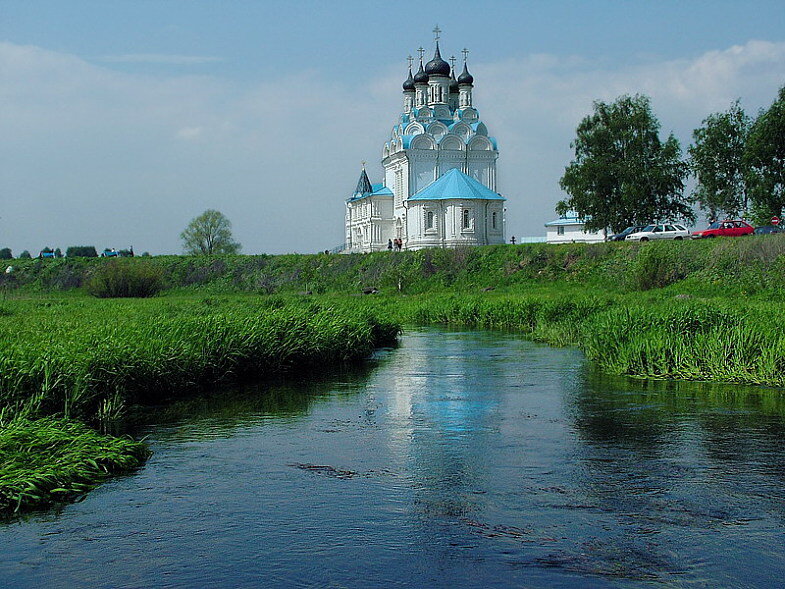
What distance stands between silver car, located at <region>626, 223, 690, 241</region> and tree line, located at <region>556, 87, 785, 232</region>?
170 inches

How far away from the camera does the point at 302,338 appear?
18484 millimetres

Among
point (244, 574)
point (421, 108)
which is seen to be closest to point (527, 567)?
point (244, 574)

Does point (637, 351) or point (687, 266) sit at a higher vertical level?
point (687, 266)

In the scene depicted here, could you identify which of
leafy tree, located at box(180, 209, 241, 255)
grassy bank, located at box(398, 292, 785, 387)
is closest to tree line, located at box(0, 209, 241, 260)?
leafy tree, located at box(180, 209, 241, 255)

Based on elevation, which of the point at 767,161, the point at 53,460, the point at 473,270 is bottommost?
the point at 53,460

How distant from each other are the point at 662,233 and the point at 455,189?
50.9 feet

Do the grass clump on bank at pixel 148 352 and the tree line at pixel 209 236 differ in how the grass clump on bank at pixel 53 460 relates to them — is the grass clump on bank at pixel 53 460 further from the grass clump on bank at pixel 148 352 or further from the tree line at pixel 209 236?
the tree line at pixel 209 236

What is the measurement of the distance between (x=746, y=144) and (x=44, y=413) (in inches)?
1657

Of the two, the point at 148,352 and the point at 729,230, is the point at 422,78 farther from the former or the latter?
the point at 148,352

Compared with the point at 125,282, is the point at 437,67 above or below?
above

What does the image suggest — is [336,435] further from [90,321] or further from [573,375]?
[90,321]

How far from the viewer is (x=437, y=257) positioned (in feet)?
151

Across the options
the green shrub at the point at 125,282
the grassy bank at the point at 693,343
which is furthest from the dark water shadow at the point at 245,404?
the green shrub at the point at 125,282

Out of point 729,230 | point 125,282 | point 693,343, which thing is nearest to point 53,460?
point 693,343
